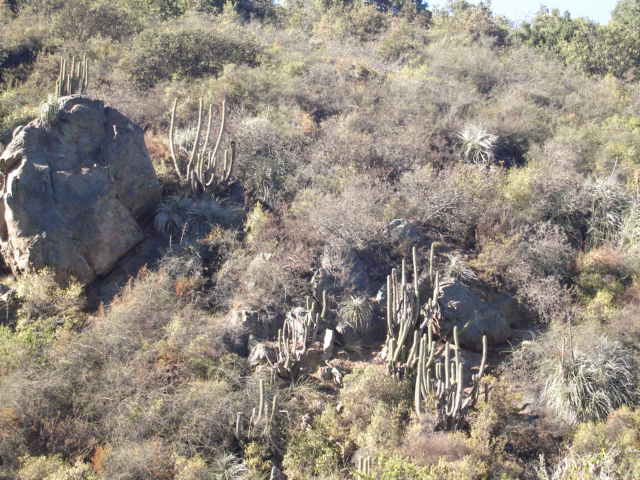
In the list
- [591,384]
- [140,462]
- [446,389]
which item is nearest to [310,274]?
[446,389]

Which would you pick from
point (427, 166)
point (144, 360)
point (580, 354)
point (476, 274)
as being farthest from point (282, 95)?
point (580, 354)

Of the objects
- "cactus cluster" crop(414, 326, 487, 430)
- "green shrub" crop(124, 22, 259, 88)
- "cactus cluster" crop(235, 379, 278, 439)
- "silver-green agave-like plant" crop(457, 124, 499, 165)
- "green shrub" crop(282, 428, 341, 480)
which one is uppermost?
"green shrub" crop(124, 22, 259, 88)

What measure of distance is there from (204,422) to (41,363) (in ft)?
9.39

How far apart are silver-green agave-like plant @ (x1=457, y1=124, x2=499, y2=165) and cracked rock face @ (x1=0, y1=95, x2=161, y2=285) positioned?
7852 mm

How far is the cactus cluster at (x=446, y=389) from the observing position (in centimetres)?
785

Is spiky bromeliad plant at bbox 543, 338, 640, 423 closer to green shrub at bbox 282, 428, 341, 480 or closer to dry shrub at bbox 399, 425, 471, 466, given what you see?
dry shrub at bbox 399, 425, 471, 466

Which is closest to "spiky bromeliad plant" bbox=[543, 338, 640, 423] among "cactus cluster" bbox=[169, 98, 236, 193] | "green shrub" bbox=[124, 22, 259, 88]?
"cactus cluster" bbox=[169, 98, 236, 193]

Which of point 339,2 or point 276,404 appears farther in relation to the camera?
point 339,2

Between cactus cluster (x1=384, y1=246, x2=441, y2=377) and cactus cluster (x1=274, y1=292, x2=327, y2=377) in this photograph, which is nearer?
cactus cluster (x1=384, y1=246, x2=441, y2=377)

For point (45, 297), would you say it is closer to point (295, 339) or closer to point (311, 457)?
point (295, 339)

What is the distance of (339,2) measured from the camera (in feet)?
84.2

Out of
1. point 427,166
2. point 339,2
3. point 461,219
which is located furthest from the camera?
point 339,2

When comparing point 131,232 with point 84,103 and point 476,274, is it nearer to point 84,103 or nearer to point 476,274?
point 84,103

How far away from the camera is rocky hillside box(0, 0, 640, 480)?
7840 millimetres
